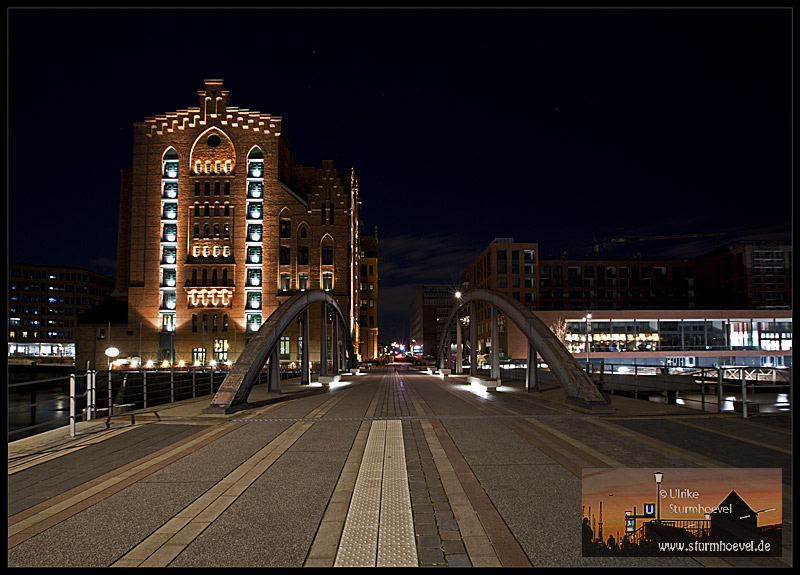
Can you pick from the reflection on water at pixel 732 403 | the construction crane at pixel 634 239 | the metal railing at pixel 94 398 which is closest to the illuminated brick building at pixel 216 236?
the metal railing at pixel 94 398

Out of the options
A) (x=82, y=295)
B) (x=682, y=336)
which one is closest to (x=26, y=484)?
(x=682, y=336)

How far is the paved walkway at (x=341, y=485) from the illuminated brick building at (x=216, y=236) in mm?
66628

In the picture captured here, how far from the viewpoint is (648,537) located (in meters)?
4.59

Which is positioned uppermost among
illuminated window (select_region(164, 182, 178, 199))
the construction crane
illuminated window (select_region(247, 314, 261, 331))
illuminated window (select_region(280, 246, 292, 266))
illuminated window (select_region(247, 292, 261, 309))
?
the construction crane

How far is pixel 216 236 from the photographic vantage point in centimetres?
7800

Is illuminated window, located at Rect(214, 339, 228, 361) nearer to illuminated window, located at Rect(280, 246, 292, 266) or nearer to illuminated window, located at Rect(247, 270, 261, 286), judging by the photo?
illuminated window, located at Rect(247, 270, 261, 286)

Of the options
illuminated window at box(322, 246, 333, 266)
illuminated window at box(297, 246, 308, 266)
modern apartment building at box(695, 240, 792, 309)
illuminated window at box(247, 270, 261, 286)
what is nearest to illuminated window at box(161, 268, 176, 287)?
illuminated window at box(247, 270, 261, 286)

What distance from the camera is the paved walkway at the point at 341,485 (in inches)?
176

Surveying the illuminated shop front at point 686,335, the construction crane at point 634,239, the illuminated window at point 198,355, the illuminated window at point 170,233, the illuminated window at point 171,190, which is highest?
the construction crane at point 634,239

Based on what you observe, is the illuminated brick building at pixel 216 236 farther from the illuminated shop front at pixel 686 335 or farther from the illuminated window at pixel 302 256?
the illuminated shop front at pixel 686 335

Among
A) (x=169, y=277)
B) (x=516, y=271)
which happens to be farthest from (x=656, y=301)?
(x=169, y=277)

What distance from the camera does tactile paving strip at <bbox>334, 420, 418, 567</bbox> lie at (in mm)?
4328

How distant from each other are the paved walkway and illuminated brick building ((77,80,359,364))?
6663 cm

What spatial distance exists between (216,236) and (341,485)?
253ft
